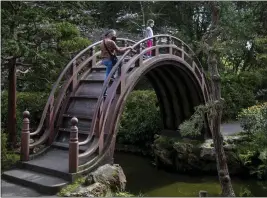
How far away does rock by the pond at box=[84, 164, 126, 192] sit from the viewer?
6.98m

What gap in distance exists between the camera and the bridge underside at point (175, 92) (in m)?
13.2

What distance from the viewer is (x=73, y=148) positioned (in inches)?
277

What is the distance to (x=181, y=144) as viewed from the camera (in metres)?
13.5

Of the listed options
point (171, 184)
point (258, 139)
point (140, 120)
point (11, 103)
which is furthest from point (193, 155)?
point (11, 103)

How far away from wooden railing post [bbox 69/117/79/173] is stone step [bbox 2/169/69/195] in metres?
0.32

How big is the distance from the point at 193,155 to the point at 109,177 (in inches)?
263

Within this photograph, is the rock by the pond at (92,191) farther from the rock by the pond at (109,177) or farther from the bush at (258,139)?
the bush at (258,139)

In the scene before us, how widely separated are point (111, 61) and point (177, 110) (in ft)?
20.0

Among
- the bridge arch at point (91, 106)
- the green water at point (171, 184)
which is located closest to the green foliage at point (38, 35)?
the bridge arch at point (91, 106)

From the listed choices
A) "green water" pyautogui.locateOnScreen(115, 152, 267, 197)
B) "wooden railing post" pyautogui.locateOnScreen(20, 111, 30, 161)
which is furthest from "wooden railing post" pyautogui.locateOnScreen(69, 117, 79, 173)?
"green water" pyautogui.locateOnScreen(115, 152, 267, 197)

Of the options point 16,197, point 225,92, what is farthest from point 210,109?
point 225,92

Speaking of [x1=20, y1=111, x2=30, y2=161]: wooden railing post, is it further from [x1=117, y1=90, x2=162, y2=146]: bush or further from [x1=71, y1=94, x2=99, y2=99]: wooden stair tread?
[x1=117, y1=90, x2=162, y2=146]: bush

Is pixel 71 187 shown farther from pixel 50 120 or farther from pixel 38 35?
pixel 38 35

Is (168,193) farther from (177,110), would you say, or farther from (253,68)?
(253,68)
